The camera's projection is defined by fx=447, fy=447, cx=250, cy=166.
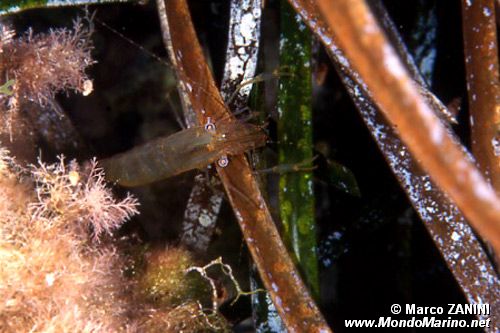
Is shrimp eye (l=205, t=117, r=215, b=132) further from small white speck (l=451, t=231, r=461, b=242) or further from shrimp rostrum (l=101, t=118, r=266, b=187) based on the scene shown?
small white speck (l=451, t=231, r=461, b=242)

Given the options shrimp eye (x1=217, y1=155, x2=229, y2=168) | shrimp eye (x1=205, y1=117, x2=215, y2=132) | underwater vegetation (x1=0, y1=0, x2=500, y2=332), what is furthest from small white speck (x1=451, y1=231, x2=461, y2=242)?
shrimp eye (x1=205, y1=117, x2=215, y2=132)

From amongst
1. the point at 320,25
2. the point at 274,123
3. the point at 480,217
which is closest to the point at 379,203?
the point at 274,123

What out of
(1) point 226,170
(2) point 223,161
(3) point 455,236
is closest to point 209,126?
(2) point 223,161

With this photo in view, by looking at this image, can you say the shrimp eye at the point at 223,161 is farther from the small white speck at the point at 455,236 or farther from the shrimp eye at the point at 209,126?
the small white speck at the point at 455,236

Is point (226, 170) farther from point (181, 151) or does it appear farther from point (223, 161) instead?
point (181, 151)

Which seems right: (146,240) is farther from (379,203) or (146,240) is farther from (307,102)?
(379,203)

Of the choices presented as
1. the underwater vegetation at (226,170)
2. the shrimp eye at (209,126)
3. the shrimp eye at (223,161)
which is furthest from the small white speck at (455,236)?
the shrimp eye at (209,126)
